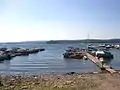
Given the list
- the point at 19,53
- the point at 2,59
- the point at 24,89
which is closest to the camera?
the point at 24,89

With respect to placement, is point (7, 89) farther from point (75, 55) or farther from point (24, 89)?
point (75, 55)

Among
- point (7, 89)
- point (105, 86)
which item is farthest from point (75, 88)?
point (7, 89)

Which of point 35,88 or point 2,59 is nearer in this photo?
point 35,88

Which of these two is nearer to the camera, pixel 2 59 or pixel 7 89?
pixel 7 89

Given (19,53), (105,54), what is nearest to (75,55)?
(105,54)

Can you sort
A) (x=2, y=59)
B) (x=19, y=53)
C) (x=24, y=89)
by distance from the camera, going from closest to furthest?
(x=24, y=89) → (x=2, y=59) → (x=19, y=53)

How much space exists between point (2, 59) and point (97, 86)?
163 feet

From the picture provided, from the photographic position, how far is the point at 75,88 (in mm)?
20938

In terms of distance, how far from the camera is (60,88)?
2102 centimetres

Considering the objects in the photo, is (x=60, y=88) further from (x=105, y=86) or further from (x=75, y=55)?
(x=75, y=55)

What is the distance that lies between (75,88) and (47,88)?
236 cm

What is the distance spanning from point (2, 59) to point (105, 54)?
28009 mm

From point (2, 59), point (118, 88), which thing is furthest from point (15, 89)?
point (2, 59)

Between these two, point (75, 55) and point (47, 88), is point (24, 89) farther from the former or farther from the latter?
point (75, 55)
